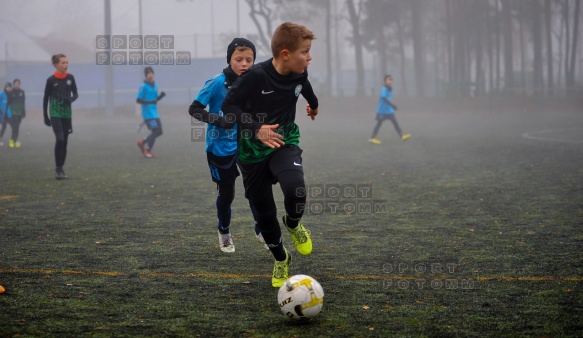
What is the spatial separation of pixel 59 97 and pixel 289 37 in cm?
890

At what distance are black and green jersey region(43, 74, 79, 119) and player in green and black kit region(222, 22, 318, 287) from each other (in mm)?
8492

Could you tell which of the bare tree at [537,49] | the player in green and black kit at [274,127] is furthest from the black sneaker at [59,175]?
the bare tree at [537,49]

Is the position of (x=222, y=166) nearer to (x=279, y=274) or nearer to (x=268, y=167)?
(x=268, y=167)

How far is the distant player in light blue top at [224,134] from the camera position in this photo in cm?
700

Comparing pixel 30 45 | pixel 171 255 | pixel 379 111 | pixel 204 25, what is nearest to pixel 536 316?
pixel 171 255

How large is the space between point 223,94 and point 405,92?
49.7 m

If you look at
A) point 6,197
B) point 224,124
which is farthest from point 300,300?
point 6,197

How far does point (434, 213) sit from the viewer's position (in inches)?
384

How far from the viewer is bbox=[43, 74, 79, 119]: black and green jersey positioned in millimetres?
13570

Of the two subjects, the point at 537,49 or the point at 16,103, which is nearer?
the point at 16,103

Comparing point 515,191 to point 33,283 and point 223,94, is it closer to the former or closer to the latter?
point 223,94

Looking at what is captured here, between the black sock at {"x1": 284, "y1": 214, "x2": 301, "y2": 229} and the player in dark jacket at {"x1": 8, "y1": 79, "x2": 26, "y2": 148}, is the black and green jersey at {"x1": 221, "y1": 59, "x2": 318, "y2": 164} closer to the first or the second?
the black sock at {"x1": 284, "y1": 214, "x2": 301, "y2": 229}

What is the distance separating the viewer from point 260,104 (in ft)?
19.2

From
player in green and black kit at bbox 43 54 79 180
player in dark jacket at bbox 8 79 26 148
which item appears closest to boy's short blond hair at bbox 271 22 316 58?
player in green and black kit at bbox 43 54 79 180
